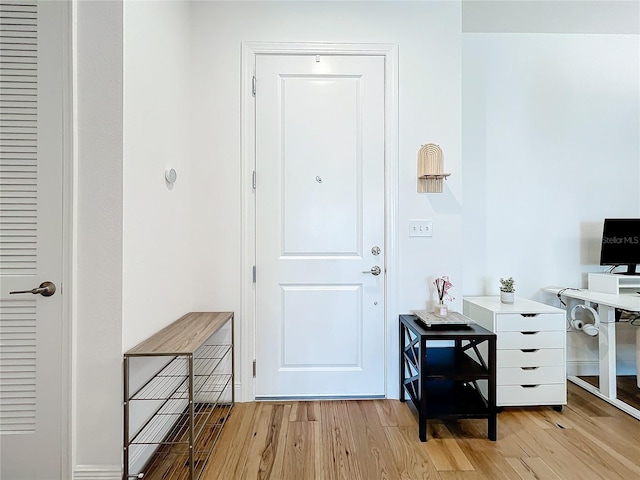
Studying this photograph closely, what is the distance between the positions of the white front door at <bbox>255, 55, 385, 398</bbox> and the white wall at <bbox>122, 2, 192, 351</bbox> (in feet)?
1.64

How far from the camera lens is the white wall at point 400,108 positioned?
235cm

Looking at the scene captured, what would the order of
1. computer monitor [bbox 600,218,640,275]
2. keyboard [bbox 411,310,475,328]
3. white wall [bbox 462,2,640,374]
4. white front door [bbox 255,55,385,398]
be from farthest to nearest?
white wall [bbox 462,2,640,374] → computer monitor [bbox 600,218,640,275] → white front door [bbox 255,55,385,398] → keyboard [bbox 411,310,475,328]

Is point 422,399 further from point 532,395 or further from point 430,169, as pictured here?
point 430,169

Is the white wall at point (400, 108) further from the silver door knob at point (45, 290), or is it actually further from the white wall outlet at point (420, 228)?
the silver door knob at point (45, 290)

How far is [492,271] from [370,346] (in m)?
1.24

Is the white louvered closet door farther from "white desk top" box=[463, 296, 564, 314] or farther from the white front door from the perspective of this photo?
"white desk top" box=[463, 296, 564, 314]

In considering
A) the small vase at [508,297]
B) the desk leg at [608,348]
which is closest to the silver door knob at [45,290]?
the small vase at [508,297]

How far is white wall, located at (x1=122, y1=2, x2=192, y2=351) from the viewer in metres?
1.61

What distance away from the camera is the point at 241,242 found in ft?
7.74

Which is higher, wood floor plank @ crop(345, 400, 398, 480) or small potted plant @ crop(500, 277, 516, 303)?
small potted plant @ crop(500, 277, 516, 303)

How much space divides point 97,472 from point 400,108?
265 centimetres

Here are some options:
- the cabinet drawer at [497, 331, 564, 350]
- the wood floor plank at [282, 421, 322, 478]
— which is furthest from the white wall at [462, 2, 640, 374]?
the wood floor plank at [282, 421, 322, 478]

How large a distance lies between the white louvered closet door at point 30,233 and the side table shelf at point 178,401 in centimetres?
31

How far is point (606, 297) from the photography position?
7.95 feet
